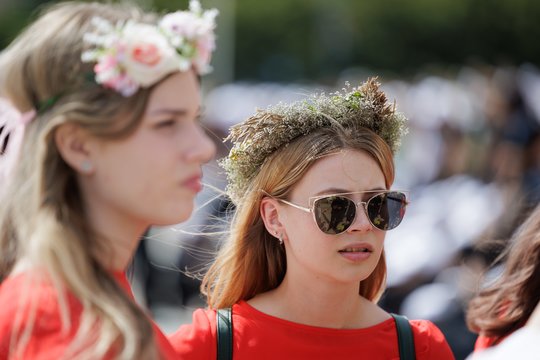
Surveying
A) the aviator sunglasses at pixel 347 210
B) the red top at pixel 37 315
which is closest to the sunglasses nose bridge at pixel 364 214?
the aviator sunglasses at pixel 347 210

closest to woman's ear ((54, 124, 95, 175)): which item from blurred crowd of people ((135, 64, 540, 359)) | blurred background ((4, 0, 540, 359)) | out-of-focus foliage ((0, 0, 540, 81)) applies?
blurred background ((4, 0, 540, 359))

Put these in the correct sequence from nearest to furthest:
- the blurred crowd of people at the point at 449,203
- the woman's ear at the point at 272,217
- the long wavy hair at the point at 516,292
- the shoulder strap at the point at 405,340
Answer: the shoulder strap at the point at 405,340 < the woman's ear at the point at 272,217 < the long wavy hair at the point at 516,292 < the blurred crowd of people at the point at 449,203

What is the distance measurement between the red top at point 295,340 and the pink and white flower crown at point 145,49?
4.02 feet

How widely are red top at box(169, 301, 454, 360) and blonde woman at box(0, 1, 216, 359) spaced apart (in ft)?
3.27

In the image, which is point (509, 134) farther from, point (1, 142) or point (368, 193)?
point (1, 142)

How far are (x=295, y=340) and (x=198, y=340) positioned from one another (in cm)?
35

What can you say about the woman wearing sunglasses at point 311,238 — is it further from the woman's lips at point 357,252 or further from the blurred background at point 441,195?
the blurred background at point 441,195

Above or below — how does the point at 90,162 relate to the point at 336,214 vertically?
above

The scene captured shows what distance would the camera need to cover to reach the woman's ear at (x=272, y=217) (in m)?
3.58

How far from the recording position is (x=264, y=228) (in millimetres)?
3730

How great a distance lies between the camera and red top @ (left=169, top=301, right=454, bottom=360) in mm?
3381

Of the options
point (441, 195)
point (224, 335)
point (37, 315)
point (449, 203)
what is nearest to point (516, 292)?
point (224, 335)

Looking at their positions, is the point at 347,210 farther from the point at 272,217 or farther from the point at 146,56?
the point at 146,56

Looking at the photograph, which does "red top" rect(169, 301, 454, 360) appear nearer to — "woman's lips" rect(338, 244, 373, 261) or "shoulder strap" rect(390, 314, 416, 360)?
"shoulder strap" rect(390, 314, 416, 360)
